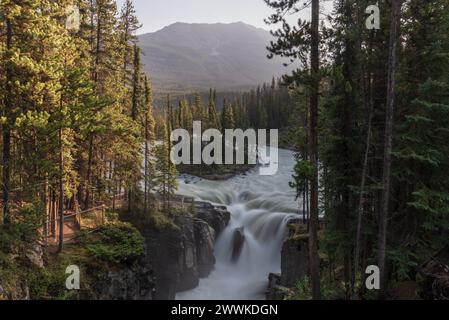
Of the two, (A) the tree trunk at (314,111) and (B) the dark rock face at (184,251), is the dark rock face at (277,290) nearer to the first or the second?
(B) the dark rock face at (184,251)

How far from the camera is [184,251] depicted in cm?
3017

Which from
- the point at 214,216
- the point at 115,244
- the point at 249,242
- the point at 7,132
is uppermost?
the point at 7,132

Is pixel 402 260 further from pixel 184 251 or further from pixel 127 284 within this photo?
pixel 184 251

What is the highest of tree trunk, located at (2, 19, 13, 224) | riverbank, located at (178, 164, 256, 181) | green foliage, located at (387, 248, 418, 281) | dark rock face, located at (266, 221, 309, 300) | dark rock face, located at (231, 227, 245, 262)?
tree trunk, located at (2, 19, 13, 224)

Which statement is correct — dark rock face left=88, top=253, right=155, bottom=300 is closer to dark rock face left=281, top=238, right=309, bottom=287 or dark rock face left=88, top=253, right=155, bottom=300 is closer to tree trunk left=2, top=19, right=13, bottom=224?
tree trunk left=2, top=19, right=13, bottom=224

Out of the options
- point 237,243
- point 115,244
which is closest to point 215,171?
point 237,243

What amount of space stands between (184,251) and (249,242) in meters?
7.87

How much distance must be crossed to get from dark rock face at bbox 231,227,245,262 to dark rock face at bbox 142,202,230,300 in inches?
64.2

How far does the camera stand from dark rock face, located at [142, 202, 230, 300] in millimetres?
28016

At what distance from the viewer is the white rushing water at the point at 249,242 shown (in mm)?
31266

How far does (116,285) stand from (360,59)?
1577 cm

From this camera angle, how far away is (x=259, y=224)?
121ft

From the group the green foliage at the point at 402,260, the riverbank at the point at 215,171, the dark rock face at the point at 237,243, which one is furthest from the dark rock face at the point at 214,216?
the green foliage at the point at 402,260

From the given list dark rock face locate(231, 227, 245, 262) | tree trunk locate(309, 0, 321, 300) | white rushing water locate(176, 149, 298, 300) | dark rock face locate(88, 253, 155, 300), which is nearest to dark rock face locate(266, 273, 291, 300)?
white rushing water locate(176, 149, 298, 300)
